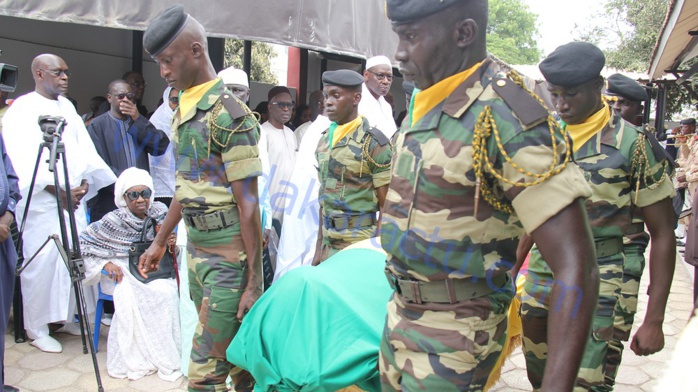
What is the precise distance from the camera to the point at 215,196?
2.96 meters

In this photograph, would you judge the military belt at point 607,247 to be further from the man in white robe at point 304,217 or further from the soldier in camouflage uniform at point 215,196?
the man in white robe at point 304,217

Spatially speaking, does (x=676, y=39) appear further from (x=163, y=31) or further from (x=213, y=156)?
(x=163, y=31)

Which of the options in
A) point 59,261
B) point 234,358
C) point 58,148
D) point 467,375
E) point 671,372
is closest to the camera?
point 671,372

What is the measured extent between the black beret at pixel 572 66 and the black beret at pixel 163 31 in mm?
1595

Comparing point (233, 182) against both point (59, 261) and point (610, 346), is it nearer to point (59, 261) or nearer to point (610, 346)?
point (610, 346)

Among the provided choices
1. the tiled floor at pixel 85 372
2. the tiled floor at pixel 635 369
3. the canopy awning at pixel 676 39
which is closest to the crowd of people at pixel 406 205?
the tiled floor at pixel 85 372

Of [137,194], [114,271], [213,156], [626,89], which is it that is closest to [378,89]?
[137,194]

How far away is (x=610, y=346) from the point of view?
2.94 m

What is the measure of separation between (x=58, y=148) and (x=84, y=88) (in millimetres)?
4732

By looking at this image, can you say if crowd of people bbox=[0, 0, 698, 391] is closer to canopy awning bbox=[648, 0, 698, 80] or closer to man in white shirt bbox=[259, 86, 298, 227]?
man in white shirt bbox=[259, 86, 298, 227]

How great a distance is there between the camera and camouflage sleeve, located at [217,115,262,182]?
9.56ft

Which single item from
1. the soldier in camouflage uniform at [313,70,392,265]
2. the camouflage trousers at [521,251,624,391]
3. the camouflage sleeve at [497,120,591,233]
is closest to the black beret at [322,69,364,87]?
the soldier in camouflage uniform at [313,70,392,265]

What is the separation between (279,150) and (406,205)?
4.28 meters

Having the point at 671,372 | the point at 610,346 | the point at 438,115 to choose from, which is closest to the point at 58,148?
the point at 438,115
